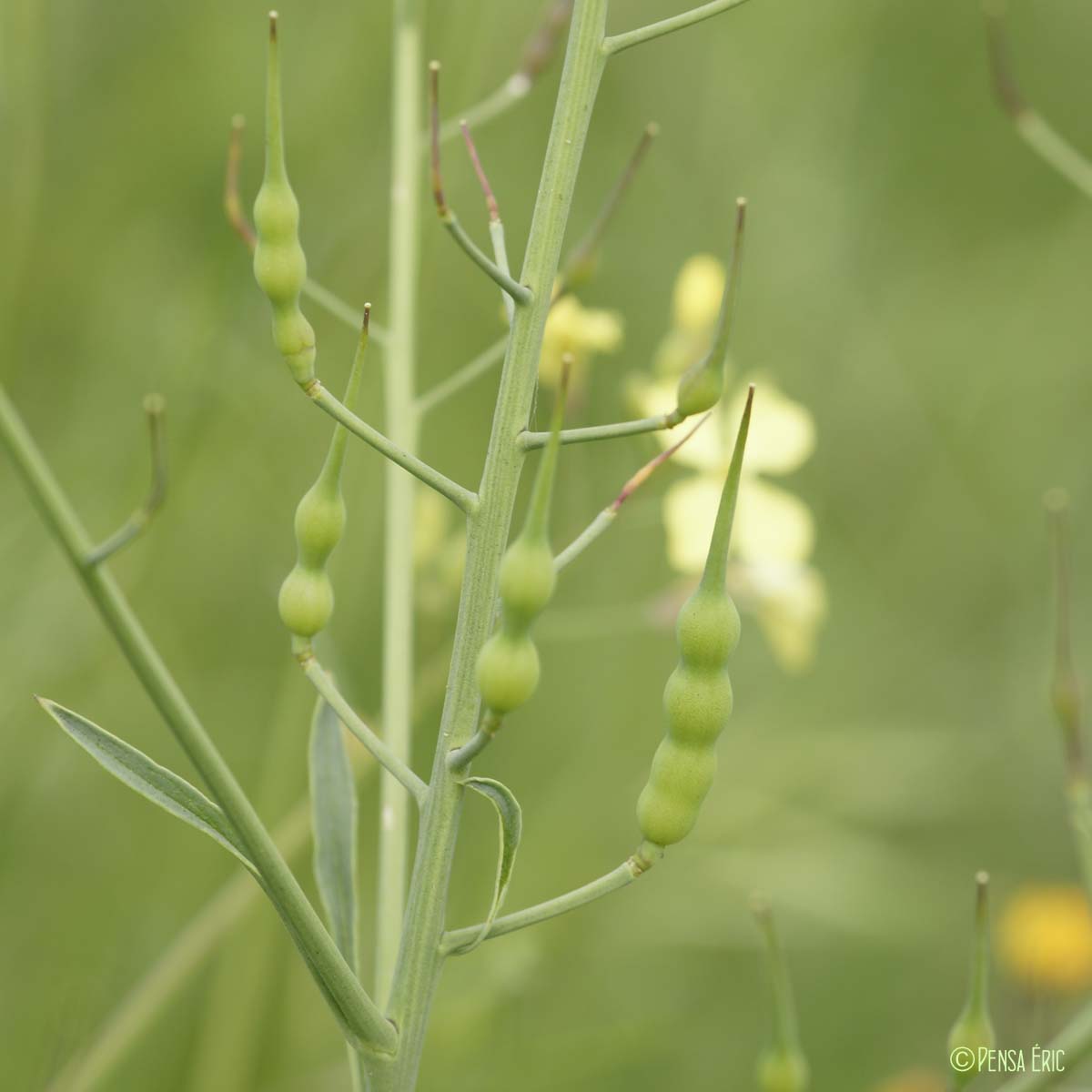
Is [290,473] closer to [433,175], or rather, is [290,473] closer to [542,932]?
[542,932]

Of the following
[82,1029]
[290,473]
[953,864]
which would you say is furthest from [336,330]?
[953,864]

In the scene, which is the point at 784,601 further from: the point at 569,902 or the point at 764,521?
the point at 569,902

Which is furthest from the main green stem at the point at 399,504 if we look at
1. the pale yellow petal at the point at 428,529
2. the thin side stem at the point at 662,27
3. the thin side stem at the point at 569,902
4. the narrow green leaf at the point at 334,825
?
the thin side stem at the point at 662,27

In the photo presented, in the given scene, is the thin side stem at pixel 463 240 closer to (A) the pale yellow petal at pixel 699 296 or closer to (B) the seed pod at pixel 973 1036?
(B) the seed pod at pixel 973 1036

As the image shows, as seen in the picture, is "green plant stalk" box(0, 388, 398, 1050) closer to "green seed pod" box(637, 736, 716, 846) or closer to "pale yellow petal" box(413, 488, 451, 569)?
"green seed pod" box(637, 736, 716, 846)

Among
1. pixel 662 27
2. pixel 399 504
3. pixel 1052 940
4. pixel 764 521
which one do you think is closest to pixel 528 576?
pixel 662 27

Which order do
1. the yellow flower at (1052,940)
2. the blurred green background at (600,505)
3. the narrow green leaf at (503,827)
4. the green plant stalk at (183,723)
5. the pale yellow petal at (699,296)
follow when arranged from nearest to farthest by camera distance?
1. the green plant stalk at (183,723)
2. the narrow green leaf at (503,827)
3. the pale yellow petal at (699,296)
4. the blurred green background at (600,505)
5. the yellow flower at (1052,940)
